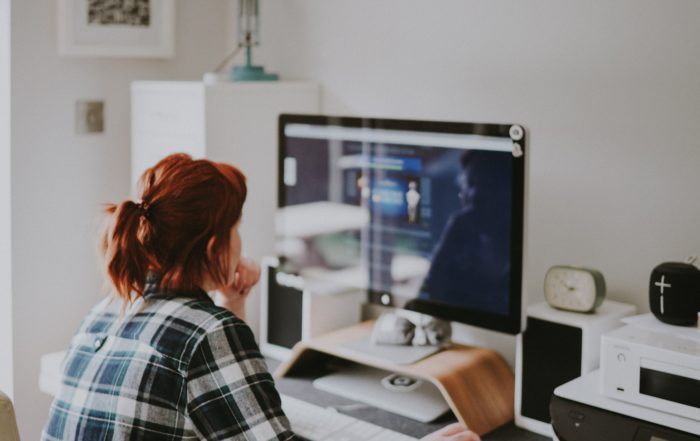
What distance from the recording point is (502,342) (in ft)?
7.88

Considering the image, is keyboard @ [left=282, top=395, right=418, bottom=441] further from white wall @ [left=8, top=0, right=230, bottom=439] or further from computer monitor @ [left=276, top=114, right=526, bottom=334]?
white wall @ [left=8, top=0, right=230, bottom=439]

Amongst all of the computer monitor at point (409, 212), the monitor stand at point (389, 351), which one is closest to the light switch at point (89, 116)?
the computer monitor at point (409, 212)

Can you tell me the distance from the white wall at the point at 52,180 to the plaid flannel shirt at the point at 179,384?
1093mm

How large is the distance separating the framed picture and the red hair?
3.60ft

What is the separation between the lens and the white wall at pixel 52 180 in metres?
2.62

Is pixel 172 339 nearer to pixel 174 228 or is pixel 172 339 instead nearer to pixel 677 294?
pixel 174 228

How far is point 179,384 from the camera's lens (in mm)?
1577

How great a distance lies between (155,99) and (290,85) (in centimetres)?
38

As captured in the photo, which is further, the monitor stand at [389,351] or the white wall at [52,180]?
the white wall at [52,180]

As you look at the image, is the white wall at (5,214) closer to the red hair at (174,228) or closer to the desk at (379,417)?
the desk at (379,417)

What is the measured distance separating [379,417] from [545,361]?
0.39 metres

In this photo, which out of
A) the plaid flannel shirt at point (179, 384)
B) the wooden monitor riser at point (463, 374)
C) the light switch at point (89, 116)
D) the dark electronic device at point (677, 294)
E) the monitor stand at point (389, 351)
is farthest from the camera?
the light switch at point (89, 116)

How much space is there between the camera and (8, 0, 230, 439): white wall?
103 inches

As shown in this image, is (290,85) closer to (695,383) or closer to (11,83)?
(11,83)
